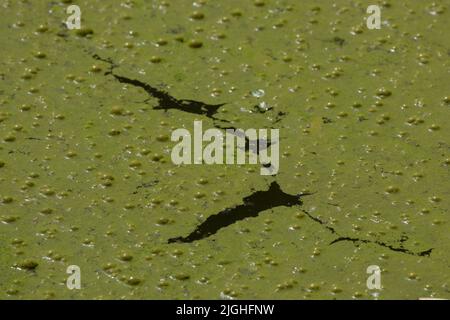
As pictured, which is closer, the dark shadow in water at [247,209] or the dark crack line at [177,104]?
the dark shadow in water at [247,209]

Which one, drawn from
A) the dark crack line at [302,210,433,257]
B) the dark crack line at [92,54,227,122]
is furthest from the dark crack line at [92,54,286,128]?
the dark crack line at [302,210,433,257]

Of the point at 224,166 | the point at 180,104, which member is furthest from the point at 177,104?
the point at 224,166

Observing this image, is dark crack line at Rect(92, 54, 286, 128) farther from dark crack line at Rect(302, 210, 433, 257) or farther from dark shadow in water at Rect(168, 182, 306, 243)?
dark crack line at Rect(302, 210, 433, 257)

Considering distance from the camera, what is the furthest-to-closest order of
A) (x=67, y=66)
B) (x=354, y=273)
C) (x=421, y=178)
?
1. (x=67, y=66)
2. (x=421, y=178)
3. (x=354, y=273)

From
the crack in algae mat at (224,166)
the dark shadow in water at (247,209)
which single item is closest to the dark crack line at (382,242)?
the crack in algae mat at (224,166)

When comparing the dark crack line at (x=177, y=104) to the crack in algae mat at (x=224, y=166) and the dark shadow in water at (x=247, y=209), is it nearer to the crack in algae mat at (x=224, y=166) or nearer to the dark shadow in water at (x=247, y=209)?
the crack in algae mat at (x=224, y=166)

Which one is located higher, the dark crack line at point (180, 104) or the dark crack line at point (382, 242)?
the dark crack line at point (180, 104)

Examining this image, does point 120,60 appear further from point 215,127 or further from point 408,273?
point 408,273

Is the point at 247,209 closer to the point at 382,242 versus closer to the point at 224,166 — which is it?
the point at 224,166

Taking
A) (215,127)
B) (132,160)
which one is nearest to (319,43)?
(215,127)

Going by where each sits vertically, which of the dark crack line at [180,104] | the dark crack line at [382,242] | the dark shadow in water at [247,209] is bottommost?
the dark crack line at [382,242]
